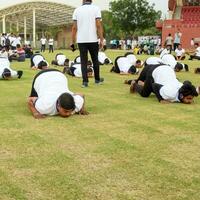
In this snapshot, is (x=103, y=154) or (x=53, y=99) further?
(x=53, y=99)

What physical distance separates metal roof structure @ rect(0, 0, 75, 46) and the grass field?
4478 centimetres

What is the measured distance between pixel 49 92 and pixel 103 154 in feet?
5.89

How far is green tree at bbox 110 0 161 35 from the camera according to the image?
202 ft

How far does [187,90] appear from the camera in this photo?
678cm

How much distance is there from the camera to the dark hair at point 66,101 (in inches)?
215

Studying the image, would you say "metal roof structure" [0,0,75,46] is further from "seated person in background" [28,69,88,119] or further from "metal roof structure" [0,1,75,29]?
"seated person in background" [28,69,88,119]

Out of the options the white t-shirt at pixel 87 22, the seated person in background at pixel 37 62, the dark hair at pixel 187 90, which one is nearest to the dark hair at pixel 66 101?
the dark hair at pixel 187 90

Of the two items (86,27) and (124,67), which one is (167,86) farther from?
(124,67)

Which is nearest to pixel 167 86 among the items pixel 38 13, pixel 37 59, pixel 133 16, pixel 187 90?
pixel 187 90

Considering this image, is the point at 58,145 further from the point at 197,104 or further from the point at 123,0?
the point at 123,0

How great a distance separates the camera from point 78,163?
393 centimetres

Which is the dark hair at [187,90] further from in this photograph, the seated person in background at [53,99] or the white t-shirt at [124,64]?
the white t-shirt at [124,64]

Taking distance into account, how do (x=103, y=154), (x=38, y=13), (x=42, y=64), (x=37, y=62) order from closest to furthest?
(x=103, y=154), (x=42, y=64), (x=37, y=62), (x=38, y=13)

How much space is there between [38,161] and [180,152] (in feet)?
4.32
